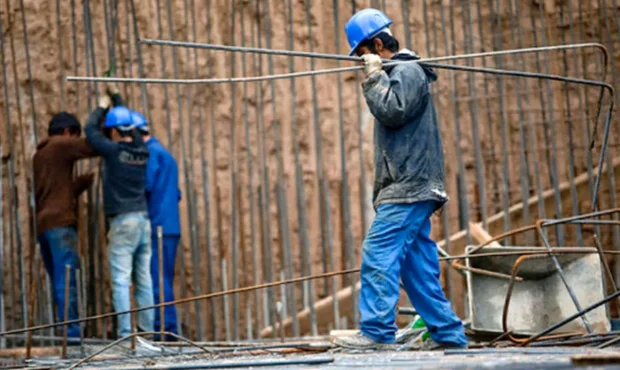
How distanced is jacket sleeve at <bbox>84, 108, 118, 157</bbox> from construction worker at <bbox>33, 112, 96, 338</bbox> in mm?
183

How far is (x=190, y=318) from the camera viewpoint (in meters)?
10.7

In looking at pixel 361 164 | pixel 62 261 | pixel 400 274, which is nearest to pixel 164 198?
pixel 62 261

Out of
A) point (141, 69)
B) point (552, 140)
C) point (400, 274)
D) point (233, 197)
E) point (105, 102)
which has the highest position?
point (141, 69)

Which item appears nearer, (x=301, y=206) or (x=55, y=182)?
(x=301, y=206)

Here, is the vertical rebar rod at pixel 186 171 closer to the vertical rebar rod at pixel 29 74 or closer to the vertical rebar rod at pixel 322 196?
the vertical rebar rod at pixel 322 196

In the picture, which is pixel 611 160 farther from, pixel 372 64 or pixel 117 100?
pixel 117 100

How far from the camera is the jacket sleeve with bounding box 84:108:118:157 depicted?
1016 cm

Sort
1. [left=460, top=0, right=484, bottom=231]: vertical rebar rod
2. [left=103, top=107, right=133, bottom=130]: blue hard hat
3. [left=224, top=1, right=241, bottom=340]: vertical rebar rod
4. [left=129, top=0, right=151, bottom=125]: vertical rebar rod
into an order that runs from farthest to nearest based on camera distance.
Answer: [left=129, top=0, right=151, bottom=125]: vertical rebar rod < [left=103, top=107, right=133, bottom=130]: blue hard hat < [left=224, top=1, right=241, bottom=340]: vertical rebar rod < [left=460, top=0, right=484, bottom=231]: vertical rebar rod

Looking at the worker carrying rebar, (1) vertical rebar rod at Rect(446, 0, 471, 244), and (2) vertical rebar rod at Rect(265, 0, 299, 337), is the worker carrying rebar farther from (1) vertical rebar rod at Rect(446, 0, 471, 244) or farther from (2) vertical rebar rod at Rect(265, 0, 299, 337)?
(1) vertical rebar rod at Rect(446, 0, 471, 244)

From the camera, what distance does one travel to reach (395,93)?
7137 mm

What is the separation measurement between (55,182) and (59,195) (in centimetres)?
10

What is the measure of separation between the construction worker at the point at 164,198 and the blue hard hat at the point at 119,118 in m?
0.12

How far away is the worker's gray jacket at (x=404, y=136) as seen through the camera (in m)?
7.12

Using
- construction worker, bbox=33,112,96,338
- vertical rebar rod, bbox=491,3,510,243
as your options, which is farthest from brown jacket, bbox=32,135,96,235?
vertical rebar rod, bbox=491,3,510,243
